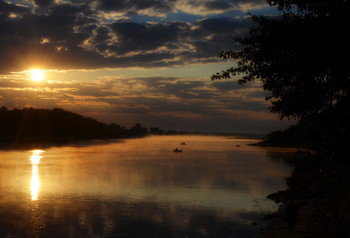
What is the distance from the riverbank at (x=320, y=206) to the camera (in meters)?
22.3

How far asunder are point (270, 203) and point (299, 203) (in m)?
5.92

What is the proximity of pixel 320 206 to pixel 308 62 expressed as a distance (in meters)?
27.0

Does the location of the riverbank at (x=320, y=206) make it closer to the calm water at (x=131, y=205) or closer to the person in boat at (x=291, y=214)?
the person in boat at (x=291, y=214)

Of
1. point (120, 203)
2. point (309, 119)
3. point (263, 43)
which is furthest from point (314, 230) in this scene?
point (120, 203)

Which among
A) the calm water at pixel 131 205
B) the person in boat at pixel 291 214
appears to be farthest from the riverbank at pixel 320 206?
the calm water at pixel 131 205

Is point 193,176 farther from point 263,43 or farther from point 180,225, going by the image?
point 263,43

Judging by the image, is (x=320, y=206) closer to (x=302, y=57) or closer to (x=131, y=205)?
(x=131, y=205)

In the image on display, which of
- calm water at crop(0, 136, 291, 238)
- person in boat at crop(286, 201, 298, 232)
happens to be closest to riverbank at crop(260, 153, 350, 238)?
person in boat at crop(286, 201, 298, 232)

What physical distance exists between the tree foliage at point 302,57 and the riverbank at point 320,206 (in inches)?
112

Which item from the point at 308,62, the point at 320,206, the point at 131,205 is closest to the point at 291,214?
the point at 320,206

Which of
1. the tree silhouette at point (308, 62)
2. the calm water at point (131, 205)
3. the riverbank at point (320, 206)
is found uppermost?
the tree silhouette at point (308, 62)

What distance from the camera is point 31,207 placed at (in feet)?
141

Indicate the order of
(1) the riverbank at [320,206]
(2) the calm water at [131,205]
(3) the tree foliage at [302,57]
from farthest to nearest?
(2) the calm water at [131,205] < (1) the riverbank at [320,206] < (3) the tree foliage at [302,57]

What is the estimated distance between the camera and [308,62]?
14.5m
